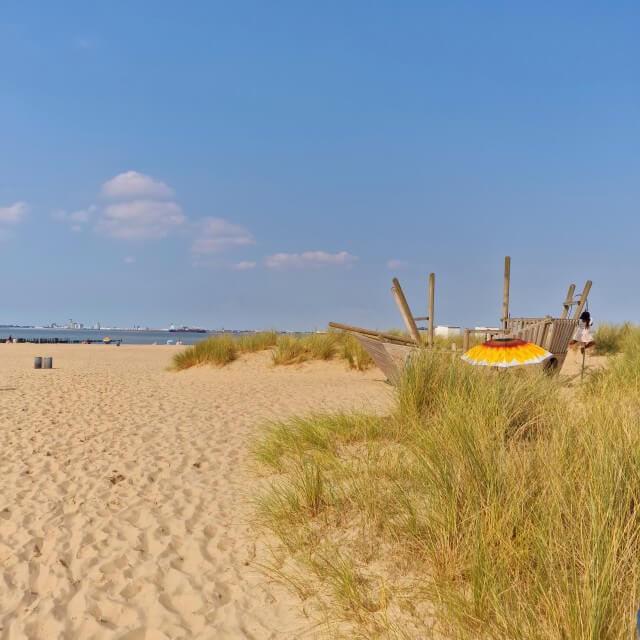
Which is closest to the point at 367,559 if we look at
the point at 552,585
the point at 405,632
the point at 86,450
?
the point at 405,632

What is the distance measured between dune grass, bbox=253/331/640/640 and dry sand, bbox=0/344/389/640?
1.08ft

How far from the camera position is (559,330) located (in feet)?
30.6

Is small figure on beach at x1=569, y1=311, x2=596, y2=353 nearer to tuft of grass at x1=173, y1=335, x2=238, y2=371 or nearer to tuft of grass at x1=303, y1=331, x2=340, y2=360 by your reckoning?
tuft of grass at x1=303, y1=331, x2=340, y2=360

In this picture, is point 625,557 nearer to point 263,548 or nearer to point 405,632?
point 405,632

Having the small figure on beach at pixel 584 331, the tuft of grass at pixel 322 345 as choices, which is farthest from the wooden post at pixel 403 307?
the tuft of grass at pixel 322 345

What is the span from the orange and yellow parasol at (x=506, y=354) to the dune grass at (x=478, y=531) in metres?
1.86

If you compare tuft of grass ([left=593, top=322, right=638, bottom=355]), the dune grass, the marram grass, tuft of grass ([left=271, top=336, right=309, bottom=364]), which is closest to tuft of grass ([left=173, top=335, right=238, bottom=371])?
the marram grass

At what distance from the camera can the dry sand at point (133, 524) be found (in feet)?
9.84

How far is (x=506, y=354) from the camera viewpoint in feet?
21.6

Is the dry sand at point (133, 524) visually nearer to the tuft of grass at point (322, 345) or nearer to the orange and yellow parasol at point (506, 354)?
the orange and yellow parasol at point (506, 354)

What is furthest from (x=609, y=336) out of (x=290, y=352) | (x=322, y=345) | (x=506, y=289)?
(x=290, y=352)

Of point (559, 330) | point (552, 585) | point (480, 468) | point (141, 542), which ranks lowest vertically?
point (141, 542)

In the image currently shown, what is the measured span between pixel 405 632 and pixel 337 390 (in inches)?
345

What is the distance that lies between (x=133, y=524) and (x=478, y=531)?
2.76 meters
